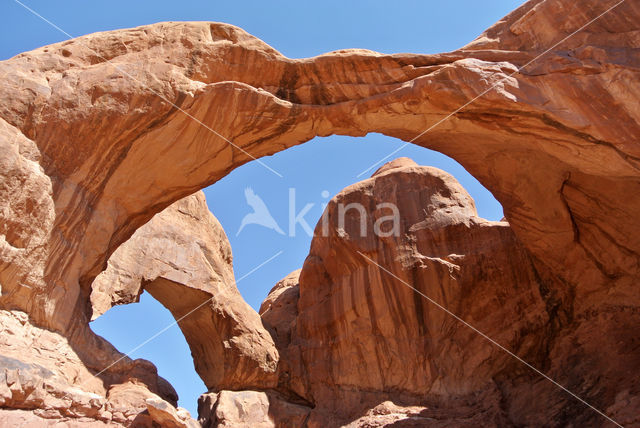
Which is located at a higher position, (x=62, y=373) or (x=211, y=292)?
(x=211, y=292)

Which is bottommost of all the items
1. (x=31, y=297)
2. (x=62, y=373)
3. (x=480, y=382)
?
(x=480, y=382)

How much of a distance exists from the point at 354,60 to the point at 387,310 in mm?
7503

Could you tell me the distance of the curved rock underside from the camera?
32.0 feet

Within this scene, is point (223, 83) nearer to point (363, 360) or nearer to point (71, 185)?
point (71, 185)

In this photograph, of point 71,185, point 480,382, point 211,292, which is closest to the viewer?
point 71,185

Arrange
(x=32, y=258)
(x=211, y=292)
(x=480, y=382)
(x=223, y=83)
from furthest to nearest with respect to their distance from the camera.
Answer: (x=211, y=292) < (x=480, y=382) < (x=223, y=83) < (x=32, y=258)

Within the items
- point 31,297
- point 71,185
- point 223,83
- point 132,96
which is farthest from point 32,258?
point 223,83

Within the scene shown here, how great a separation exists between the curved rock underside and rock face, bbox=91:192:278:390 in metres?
0.06

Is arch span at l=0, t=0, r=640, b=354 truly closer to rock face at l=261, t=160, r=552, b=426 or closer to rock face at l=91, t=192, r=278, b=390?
rock face at l=261, t=160, r=552, b=426

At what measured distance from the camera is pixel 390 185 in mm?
17281

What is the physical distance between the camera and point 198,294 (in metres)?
15.7

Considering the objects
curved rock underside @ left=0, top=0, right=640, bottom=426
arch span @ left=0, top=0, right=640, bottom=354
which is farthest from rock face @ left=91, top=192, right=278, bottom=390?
Result: arch span @ left=0, top=0, right=640, bottom=354

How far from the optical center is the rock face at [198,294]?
15.1m

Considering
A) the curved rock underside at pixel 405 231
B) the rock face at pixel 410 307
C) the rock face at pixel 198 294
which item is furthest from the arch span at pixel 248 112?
the rock face at pixel 198 294
